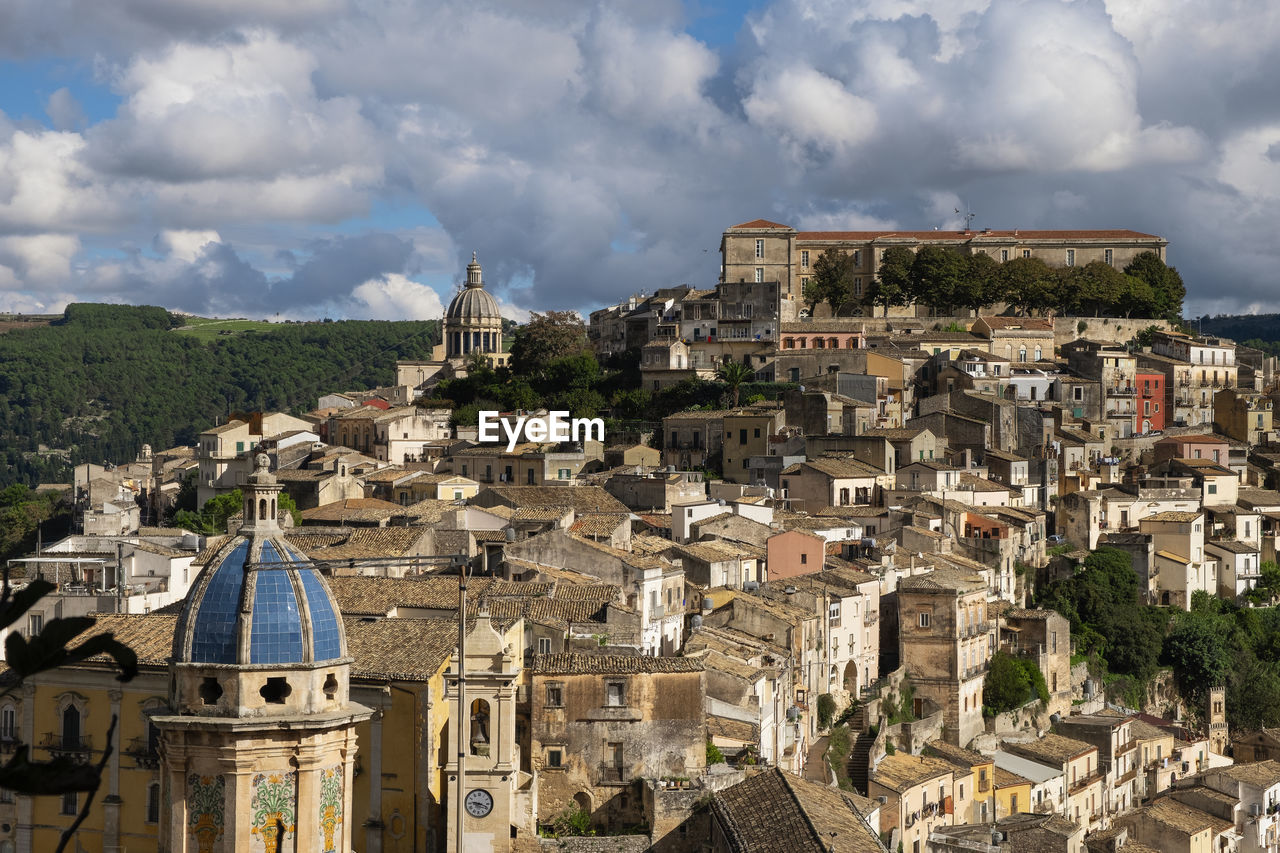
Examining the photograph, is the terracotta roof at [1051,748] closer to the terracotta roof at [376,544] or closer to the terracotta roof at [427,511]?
the terracotta roof at [376,544]

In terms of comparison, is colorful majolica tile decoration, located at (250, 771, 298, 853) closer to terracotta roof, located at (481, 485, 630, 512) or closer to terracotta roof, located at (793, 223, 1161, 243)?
terracotta roof, located at (481, 485, 630, 512)

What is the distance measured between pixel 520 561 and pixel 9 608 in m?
38.0

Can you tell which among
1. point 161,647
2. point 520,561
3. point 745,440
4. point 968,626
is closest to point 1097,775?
point 968,626

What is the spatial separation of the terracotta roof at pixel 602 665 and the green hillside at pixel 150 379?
121429mm

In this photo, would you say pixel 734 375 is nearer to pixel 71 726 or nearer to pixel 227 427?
pixel 227 427

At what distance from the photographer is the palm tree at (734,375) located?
8125 centimetres

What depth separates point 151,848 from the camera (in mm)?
28938

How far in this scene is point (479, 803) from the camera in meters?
27.0

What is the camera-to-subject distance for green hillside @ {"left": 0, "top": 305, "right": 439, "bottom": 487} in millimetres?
156625

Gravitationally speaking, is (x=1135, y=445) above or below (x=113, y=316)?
below

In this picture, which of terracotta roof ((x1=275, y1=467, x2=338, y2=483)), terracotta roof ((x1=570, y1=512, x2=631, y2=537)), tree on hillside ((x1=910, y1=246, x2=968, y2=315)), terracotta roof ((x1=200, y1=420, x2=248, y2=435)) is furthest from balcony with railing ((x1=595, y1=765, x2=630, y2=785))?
tree on hillside ((x1=910, y1=246, x2=968, y2=315))

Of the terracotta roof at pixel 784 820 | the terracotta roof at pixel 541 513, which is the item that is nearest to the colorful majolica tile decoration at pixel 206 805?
the terracotta roof at pixel 784 820

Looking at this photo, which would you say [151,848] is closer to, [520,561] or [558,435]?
[520,561]
